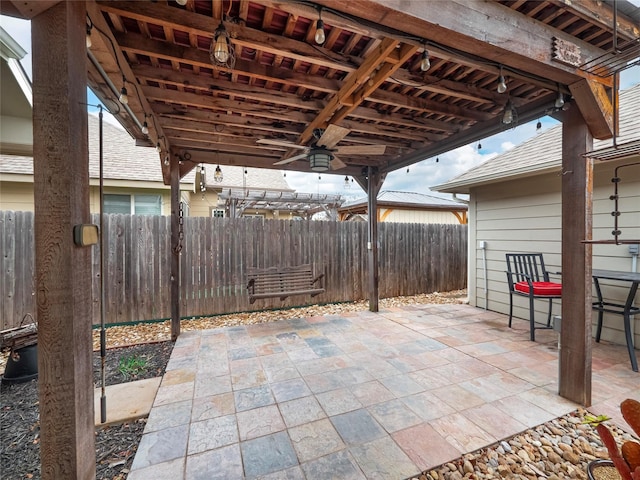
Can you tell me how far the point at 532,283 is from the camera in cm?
354

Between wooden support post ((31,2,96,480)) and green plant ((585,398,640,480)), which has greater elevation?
wooden support post ((31,2,96,480))

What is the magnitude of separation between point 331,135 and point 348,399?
2.46 metres

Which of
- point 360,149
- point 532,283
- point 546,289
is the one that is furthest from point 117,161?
point 546,289

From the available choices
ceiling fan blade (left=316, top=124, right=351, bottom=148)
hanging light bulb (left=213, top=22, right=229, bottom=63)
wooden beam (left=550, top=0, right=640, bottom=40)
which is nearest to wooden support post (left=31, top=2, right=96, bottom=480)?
hanging light bulb (left=213, top=22, right=229, bottom=63)

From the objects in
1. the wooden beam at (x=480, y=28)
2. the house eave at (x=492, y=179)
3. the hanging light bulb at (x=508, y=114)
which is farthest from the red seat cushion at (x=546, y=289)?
the wooden beam at (x=480, y=28)

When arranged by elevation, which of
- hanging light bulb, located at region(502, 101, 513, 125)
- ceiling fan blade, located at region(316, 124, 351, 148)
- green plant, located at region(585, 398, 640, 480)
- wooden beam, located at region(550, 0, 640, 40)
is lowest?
green plant, located at region(585, 398, 640, 480)

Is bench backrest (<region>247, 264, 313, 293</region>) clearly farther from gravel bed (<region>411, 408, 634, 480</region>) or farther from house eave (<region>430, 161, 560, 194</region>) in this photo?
gravel bed (<region>411, 408, 634, 480</region>)

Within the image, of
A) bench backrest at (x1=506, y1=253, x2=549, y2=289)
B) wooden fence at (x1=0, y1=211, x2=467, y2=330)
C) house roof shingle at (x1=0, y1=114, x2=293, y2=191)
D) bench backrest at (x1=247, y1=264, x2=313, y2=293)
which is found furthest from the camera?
house roof shingle at (x1=0, y1=114, x2=293, y2=191)

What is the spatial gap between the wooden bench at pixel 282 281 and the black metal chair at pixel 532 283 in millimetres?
2770

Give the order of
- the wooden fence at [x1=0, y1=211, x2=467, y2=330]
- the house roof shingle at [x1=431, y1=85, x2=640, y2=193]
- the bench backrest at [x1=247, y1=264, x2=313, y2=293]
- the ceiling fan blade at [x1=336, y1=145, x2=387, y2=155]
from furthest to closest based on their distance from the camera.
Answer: the bench backrest at [x1=247, y1=264, x2=313, y2=293]
the wooden fence at [x1=0, y1=211, x2=467, y2=330]
the house roof shingle at [x1=431, y1=85, x2=640, y2=193]
the ceiling fan blade at [x1=336, y1=145, x2=387, y2=155]

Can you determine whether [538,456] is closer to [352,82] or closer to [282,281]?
[352,82]

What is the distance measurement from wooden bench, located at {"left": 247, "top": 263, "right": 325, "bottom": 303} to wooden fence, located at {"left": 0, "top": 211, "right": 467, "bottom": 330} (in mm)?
348

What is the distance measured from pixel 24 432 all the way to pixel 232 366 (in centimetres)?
149

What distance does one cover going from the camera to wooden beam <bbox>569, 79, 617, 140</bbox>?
1999 millimetres
